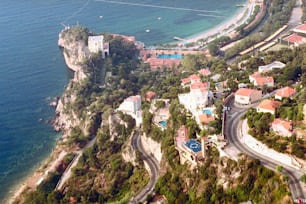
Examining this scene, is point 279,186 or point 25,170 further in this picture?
point 25,170

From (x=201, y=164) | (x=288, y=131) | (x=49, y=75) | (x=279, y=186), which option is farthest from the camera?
(x=49, y=75)

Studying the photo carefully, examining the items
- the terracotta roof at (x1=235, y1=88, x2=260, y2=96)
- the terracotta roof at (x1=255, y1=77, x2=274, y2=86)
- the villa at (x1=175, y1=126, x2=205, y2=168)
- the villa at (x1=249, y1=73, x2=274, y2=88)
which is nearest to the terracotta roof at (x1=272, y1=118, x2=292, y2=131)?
the villa at (x1=175, y1=126, x2=205, y2=168)

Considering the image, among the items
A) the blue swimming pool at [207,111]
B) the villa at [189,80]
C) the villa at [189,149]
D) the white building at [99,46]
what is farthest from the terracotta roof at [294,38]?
the villa at [189,149]

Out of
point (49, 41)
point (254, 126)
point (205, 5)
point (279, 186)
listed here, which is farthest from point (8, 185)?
point (205, 5)

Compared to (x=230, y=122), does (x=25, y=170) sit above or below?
below

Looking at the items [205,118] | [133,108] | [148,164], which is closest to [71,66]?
[133,108]

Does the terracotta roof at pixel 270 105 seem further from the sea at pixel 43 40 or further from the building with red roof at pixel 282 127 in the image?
the sea at pixel 43 40

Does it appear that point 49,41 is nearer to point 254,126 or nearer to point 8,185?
point 8,185
